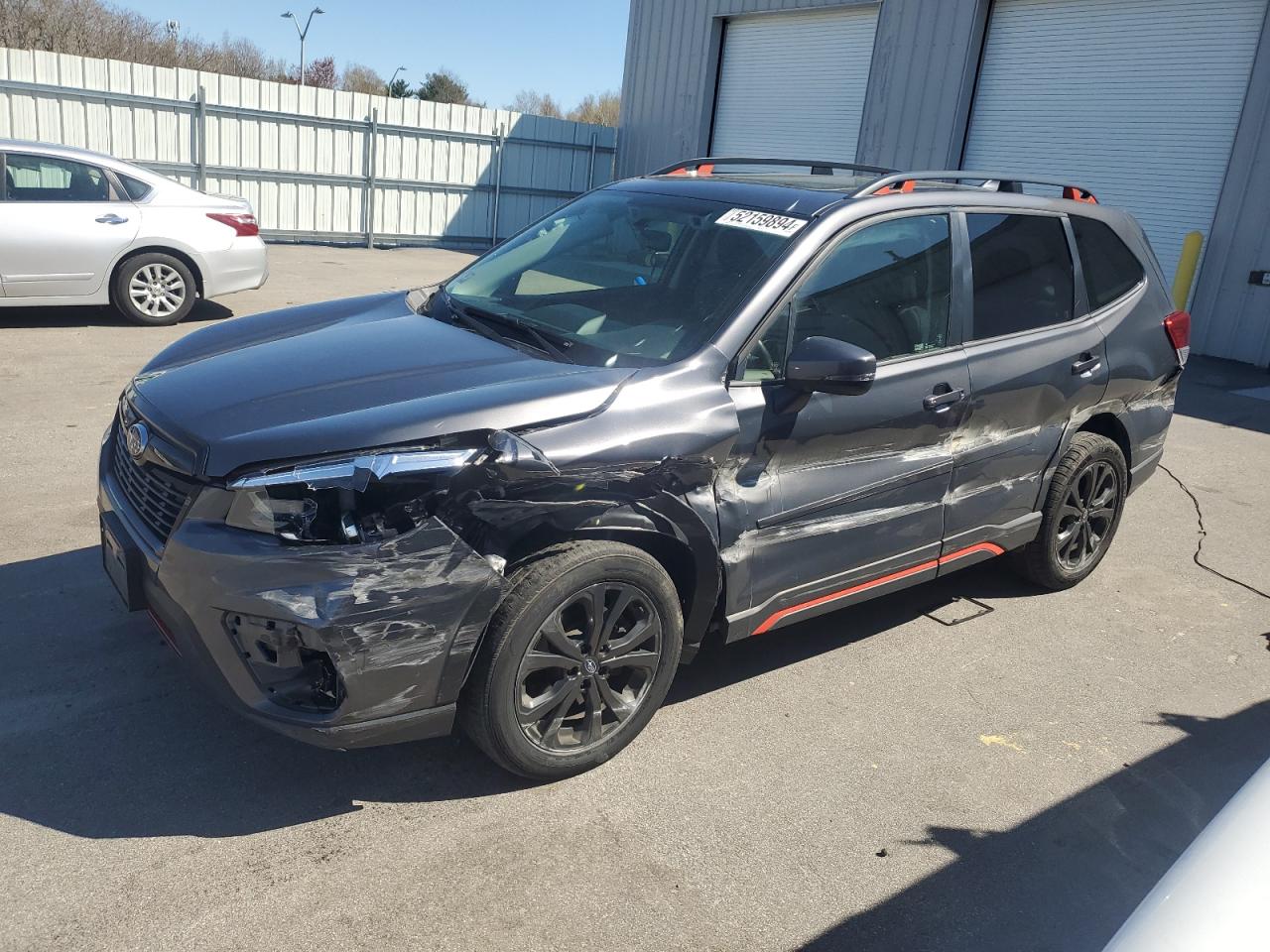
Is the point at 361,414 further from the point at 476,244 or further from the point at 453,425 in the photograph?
the point at 476,244

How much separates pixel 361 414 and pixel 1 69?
15.2 metres

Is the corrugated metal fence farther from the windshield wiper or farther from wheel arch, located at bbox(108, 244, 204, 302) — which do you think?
the windshield wiper

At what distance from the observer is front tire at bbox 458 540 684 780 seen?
295 centimetres

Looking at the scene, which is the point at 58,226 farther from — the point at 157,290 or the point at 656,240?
the point at 656,240

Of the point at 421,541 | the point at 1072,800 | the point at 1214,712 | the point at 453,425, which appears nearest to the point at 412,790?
the point at 421,541

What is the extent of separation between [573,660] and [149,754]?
1.37 m

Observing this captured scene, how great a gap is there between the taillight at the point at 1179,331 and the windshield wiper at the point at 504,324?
11.0 feet

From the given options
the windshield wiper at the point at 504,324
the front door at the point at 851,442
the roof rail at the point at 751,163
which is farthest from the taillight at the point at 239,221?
the front door at the point at 851,442

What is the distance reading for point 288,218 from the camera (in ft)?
57.8

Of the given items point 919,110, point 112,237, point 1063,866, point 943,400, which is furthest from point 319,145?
point 1063,866

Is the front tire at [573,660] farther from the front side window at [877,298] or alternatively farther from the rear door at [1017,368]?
the rear door at [1017,368]

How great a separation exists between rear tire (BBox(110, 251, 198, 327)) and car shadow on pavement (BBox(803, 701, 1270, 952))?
28.9 ft

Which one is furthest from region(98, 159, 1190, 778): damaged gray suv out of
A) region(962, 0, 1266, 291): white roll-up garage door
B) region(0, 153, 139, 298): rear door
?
region(962, 0, 1266, 291): white roll-up garage door

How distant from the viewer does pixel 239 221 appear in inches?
391
